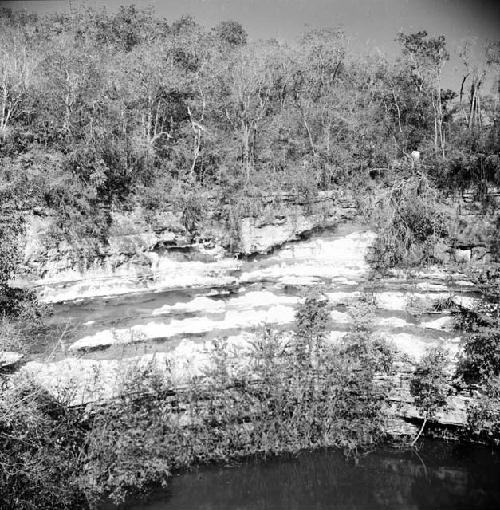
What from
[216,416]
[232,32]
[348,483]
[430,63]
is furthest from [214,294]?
[232,32]

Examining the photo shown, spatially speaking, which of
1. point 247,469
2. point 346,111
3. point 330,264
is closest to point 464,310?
point 330,264

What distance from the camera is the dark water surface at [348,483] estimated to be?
6.67 m

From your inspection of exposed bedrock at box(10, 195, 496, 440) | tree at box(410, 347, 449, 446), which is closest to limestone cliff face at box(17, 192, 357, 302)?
exposed bedrock at box(10, 195, 496, 440)

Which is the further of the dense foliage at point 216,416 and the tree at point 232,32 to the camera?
the tree at point 232,32

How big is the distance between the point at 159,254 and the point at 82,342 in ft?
7.27

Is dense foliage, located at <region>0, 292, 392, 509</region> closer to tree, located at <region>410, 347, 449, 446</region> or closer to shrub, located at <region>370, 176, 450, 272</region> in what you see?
tree, located at <region>410, 347, 449, 446</region>

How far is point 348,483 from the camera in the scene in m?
7.05

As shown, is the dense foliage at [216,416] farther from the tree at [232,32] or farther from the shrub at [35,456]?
the tree at [232,32]


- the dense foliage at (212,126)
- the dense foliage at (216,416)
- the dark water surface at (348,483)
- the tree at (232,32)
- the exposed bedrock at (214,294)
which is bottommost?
the dark water surface at (348,483)

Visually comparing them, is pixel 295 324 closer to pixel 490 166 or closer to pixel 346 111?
pixel 490 166

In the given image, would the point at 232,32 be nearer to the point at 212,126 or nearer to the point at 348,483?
the point at 212,126

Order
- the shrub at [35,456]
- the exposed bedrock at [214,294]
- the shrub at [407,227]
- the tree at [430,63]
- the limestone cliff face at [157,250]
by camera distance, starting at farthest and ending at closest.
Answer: the tree at [430,63], the shrub at [407,227], the limestone cliff face at [157,250], the exposed bedrock at [214,294], the shrub at [35,456]

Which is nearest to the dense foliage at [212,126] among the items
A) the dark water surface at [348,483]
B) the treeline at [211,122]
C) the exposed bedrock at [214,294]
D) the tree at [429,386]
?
the treeline at [211,122]

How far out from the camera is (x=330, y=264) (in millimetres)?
9766
